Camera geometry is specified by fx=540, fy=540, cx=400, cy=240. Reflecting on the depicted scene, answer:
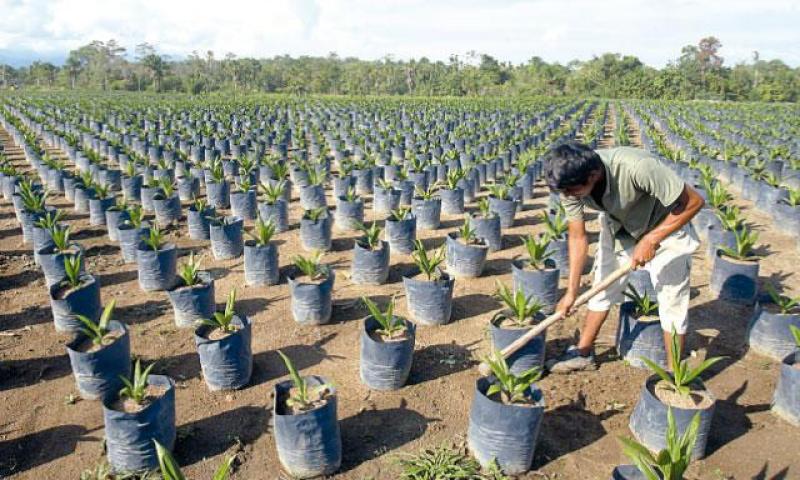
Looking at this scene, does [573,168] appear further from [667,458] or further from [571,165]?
[667,458]

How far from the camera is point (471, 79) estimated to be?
198 ft

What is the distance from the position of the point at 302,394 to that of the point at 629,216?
2.74 meters

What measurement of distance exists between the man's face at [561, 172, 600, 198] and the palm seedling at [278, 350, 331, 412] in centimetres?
212

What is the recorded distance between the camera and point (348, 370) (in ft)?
16.3

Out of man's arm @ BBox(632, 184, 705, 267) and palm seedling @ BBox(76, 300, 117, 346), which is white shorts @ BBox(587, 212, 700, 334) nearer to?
man's arm @ BBox(632, 184, 705, 267)

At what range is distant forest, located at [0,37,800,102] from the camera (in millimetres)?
58875

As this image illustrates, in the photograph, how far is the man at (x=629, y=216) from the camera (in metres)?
3.62

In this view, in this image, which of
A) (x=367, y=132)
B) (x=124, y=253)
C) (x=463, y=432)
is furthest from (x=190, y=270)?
(x=367, y=132)

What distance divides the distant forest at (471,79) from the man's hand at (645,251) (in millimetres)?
56960

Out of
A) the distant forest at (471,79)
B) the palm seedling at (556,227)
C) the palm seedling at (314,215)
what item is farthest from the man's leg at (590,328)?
the distant forest at (471,79)

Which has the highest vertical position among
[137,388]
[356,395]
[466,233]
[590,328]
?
[466,233]

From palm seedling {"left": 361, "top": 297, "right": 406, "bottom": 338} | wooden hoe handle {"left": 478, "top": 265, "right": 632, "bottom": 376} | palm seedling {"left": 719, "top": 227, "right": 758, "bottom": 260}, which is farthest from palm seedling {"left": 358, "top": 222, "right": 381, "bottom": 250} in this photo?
palm seedling {"left": 719, "top": 227, "right": 758, "bottom": 260}

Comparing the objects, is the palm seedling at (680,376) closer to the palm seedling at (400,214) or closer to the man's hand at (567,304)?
the man's hand at (567,304)

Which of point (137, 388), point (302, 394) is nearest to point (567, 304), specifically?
point (302, 394)
